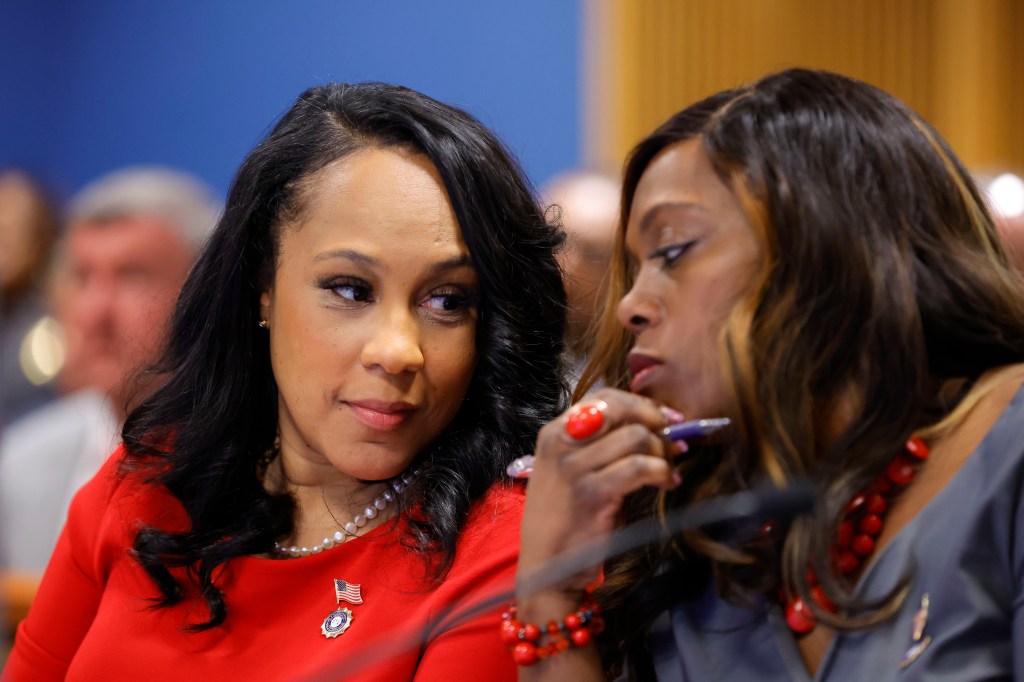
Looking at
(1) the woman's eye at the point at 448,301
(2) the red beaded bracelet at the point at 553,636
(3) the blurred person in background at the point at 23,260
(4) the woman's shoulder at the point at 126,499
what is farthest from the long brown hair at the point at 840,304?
(3) the blurred person in background at the point at 23,260

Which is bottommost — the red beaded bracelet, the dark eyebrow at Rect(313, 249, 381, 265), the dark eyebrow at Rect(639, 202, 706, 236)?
the red beaded bracelet

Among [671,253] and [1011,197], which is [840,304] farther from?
[1011,197]

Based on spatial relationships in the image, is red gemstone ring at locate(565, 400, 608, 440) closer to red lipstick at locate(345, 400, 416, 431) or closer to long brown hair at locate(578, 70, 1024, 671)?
long brown hair at locate(578, 70, 1024, 671)

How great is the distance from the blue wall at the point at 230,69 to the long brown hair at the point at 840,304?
1.33 metres

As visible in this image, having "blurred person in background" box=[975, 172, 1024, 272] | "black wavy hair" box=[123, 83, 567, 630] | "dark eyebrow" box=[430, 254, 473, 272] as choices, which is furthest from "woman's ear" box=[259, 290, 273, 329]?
"blurred person in background" box=[975, 172, 1024, 272]

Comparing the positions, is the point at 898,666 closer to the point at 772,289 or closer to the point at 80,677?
the point at 772,289

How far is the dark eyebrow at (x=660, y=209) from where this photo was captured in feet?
4.00

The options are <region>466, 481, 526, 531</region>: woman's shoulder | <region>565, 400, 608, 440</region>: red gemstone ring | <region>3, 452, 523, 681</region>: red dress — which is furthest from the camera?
<region>466, 481, 526, 531</region>: woman's shoulder

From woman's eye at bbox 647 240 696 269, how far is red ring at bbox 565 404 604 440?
0.15 meters

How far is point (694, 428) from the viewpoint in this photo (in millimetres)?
1166

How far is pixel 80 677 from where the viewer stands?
1523 millimetres

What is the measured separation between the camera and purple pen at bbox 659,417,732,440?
1.16 m

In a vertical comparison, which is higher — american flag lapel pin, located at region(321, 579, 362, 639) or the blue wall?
the blue wall

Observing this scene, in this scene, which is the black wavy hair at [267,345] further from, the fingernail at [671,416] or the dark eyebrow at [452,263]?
the fingernail at [671,416]
